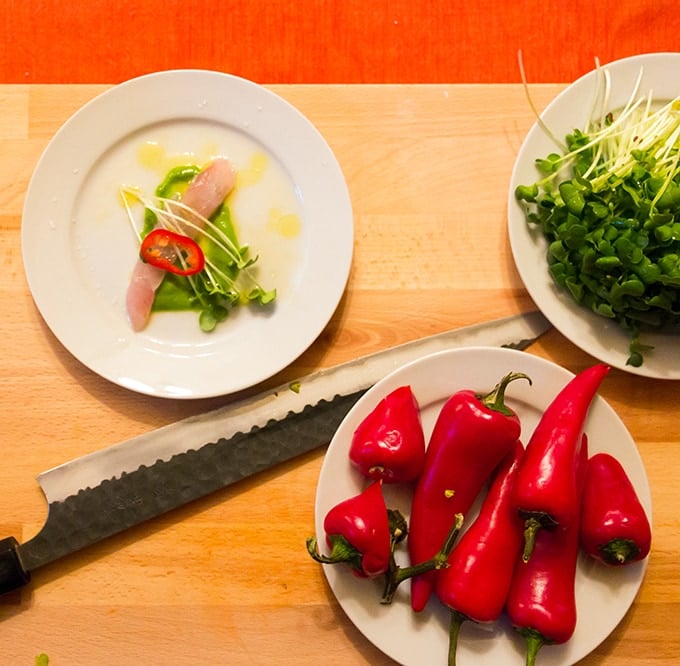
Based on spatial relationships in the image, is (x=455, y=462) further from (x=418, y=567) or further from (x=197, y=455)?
(x=197, y=455)

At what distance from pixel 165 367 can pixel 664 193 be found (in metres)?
0.88

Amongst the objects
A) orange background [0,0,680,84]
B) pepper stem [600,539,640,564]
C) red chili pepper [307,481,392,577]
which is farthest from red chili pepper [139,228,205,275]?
pepper stem [600,539,640,564]

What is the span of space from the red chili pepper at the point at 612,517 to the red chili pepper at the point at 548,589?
19mm

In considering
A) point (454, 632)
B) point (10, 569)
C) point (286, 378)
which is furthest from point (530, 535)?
point (10, 569)

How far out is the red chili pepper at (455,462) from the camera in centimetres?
138

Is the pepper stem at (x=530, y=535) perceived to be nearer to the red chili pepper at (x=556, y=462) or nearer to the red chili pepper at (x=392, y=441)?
the red chili pepper at (x=556, y=462)

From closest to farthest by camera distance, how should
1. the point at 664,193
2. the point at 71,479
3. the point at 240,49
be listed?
the point at 664,193
the point at 71,479
the point at 240,49

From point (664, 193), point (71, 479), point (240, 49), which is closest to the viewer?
point (664, 193)

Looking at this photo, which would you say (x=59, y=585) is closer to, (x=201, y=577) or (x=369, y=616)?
(x=201, y=577)

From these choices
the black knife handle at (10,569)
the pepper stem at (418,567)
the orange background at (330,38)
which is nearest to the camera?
the pepper stem at (418,567)

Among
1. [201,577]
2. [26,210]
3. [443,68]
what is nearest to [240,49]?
[443,68]


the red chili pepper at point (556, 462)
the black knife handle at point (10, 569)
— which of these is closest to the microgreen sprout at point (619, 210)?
the red chili pepper at point (556, 462)

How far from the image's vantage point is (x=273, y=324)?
1.51 m

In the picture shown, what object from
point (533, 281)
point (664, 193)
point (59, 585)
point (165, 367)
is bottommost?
point (59, 585)
